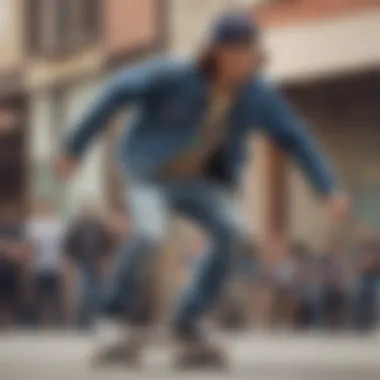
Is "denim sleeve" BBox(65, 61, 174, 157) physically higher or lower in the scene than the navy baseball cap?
lower

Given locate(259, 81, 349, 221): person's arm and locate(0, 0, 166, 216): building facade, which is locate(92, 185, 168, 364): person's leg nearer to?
locate(0, 0, 166, 216): building facade

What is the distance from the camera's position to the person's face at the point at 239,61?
3.54ft

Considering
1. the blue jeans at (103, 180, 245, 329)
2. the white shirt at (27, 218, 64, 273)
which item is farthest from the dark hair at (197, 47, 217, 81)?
the white shirt at (27, 218, 64, 273)

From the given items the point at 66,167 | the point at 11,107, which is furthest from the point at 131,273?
the point at 11,107

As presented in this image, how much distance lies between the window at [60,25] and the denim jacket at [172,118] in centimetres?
7

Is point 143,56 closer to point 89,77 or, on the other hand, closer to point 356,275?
point 89,77

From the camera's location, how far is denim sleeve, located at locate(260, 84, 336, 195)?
1068 mm

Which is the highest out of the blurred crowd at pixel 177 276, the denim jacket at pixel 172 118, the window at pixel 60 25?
the window at pixel 60 25

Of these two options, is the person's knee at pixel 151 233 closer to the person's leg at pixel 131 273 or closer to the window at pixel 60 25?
the person's leg at pixel 131 273

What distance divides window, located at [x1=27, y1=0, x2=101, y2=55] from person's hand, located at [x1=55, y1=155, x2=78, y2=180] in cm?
13

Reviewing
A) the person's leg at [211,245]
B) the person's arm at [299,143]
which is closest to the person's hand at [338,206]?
the person's arm at [299,143]

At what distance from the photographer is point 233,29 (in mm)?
1075

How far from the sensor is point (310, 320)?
1.06 meters

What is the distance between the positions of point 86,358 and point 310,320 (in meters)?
0.26
